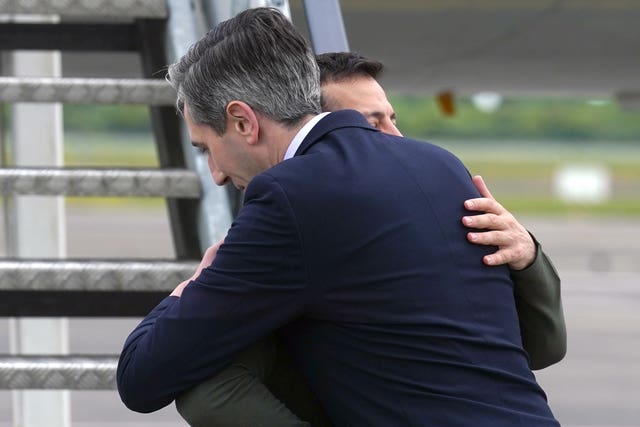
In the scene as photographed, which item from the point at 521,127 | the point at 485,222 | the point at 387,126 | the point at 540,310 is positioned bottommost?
the point at 540,310

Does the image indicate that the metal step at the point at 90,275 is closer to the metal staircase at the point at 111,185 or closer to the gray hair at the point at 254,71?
the metal staircase at the point at 111,185

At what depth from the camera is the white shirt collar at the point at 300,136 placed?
1.62 meters

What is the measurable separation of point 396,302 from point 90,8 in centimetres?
162

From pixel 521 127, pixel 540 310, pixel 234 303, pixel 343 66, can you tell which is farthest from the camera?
pixel 521 127

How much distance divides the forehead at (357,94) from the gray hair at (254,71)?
33 cm

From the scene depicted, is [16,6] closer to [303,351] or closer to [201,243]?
[201,243]

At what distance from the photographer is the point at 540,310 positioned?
173cm

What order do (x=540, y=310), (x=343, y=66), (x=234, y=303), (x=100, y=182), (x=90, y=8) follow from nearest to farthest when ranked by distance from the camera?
(x=234, y=303)
(x=540, y=310)
(x=343, y=66)
(x=100, y=182)
(x=90, y=8)

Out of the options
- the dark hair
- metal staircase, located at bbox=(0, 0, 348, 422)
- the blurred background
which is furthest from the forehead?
the blurred background

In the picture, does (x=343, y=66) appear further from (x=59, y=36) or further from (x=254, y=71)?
(x=59, y=36)

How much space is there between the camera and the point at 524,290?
1708 mm

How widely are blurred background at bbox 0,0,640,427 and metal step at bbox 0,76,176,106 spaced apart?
262 mm

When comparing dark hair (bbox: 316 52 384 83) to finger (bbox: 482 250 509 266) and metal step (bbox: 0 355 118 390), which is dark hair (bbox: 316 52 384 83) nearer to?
finger (bbox: 482 250 509 266)

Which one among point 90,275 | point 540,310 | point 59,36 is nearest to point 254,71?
point 540,310
